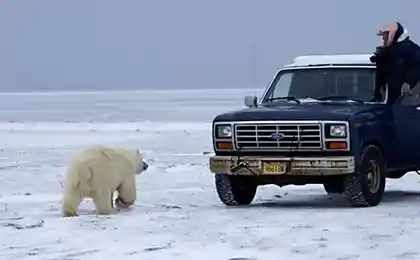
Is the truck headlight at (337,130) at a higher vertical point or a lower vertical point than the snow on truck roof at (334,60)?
lower

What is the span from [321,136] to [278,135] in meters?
0.51

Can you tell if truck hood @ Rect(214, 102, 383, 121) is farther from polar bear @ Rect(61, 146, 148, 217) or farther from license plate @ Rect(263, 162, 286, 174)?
polar bear @ Rect(61, 146, 148, 217)

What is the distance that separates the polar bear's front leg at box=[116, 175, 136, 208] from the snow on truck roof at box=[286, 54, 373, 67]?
9.79 feet

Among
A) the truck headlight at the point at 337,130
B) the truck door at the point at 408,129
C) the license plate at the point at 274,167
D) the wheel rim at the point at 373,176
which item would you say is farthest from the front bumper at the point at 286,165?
the truck door at the point at 408,129

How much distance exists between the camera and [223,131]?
12570 mm

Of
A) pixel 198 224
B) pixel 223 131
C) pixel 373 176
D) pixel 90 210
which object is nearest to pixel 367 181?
pixel 373 176

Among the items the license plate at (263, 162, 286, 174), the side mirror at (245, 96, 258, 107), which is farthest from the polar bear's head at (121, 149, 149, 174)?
the license plate at (263, 162, 286, 174)

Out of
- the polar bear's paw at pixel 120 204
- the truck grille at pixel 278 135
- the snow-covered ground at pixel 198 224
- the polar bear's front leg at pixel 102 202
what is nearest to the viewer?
the snow-covered ground at pixel 198 224

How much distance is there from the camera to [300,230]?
10.2 meters

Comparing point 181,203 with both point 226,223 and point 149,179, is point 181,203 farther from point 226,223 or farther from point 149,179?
point 149,179

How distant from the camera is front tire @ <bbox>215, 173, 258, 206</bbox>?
42.4 feet

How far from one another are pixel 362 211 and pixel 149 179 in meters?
5.41

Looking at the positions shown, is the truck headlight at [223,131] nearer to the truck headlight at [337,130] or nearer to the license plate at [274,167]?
the license plate at [274,167]

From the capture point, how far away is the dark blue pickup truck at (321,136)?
39.4ft
